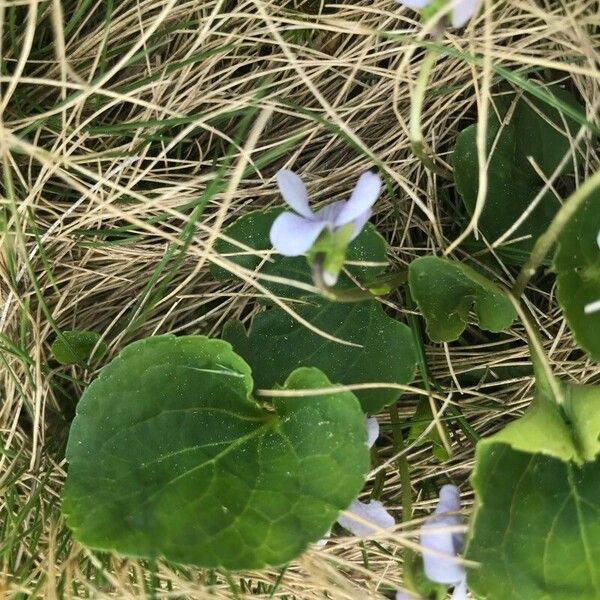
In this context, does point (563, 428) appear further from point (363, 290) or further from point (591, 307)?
point (363, 290)

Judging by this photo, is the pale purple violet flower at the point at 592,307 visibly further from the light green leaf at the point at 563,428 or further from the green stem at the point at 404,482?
the green stem at the point at 404,482

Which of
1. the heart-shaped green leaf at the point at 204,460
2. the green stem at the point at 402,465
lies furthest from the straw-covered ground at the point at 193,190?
the heart-shaped green leaf at the point at 204,460

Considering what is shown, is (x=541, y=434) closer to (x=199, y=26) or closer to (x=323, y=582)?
(x=323, y=582)

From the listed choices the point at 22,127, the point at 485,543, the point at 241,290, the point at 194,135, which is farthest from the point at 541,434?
the point at 22,127

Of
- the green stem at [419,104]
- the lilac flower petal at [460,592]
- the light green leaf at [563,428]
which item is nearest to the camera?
the green stem at [419,104]

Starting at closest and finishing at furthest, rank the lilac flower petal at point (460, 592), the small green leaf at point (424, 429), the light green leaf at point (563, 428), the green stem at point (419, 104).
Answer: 1. the green stem at point (419, 104)
2. the light green leaf at point (563, 428)
3. the lilac flower petal at point (460, 592)
4. the small green leaf at point (424, 429)

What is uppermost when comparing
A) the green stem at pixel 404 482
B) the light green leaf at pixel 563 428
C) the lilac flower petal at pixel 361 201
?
the lilac flower petal at pixel 361 201
